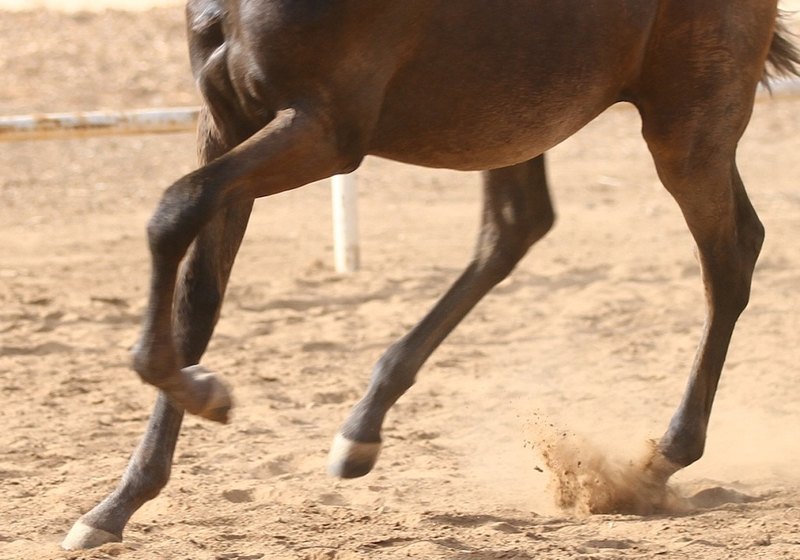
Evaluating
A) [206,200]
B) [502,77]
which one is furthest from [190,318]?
[502,77]

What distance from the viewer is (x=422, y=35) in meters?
3.34

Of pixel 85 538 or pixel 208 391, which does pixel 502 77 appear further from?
pixel 85 538

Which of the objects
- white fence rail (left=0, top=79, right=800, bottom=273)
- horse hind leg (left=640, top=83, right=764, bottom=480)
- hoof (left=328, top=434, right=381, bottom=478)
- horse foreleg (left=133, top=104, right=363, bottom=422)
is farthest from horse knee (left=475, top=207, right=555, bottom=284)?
white fence rail (left=0, top=79, right=800, bottom=273)

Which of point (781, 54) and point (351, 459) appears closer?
point (351, 459)

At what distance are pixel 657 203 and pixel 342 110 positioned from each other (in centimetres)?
607

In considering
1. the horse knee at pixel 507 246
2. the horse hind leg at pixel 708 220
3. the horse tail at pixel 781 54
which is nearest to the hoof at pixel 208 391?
the horse knee at pixel 507 246

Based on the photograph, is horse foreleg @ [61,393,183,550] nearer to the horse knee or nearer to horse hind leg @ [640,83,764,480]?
the horse knee

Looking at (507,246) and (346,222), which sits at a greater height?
(507,246)

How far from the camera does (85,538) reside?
3383 mm

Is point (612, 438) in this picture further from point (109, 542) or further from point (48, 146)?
point (48, 146)

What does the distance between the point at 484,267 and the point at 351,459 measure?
38.0 inches

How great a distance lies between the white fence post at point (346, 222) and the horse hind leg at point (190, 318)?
11.3 ft

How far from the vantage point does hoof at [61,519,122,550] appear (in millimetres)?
3375

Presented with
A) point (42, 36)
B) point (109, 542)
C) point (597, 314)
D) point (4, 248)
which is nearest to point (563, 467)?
point (109, 542)
